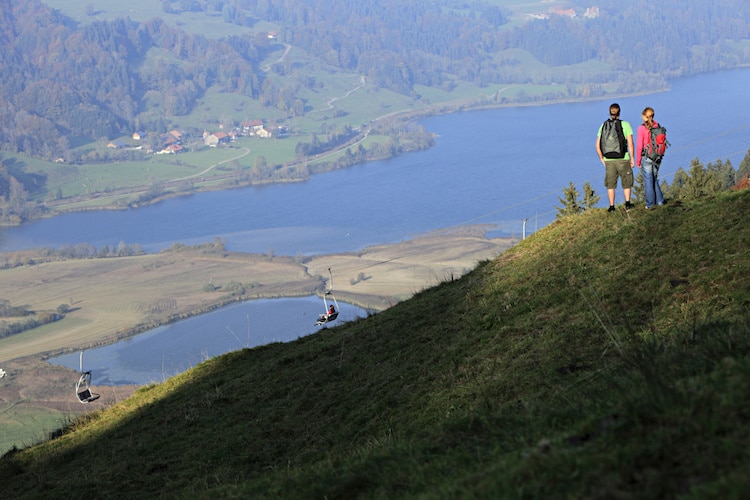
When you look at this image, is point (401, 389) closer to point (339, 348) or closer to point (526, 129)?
point (339, 348)

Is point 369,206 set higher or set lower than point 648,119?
lower

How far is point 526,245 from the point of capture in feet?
46.7

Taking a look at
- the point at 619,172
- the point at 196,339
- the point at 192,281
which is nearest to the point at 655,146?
the point at 619,172

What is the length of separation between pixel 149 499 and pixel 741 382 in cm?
661

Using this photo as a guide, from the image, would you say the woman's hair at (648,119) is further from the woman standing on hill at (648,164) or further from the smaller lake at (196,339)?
the smaller lake at (196,339)

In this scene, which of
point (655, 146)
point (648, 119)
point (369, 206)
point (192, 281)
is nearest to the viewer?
point (655, 146)

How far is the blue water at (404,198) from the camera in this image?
374 ft

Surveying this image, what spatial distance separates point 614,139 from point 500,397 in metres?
6.28

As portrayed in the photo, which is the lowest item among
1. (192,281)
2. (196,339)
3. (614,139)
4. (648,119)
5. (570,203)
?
(196,339)

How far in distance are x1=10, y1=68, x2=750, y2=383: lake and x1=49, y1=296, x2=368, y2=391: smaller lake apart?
241 millimetres

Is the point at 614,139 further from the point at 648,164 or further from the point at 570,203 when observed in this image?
the point at 570,203

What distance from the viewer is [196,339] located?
7619cm

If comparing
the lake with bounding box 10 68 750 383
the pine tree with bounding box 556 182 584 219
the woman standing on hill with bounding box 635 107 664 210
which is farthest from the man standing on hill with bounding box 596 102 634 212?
the lake with bounding box 10 68 750 383

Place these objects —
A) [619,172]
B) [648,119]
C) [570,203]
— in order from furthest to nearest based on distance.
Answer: [570,203] → [619,172] → [648,119]
